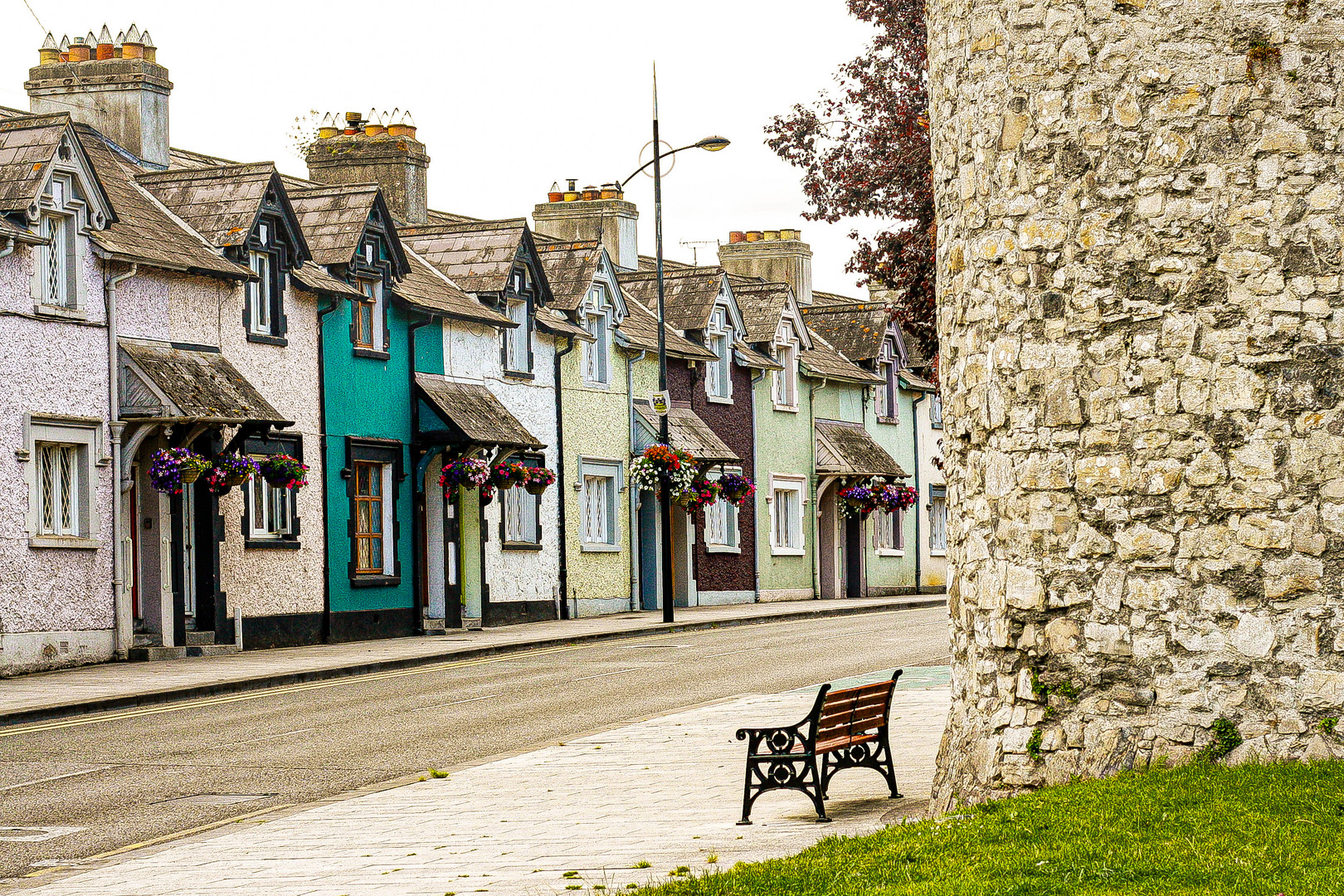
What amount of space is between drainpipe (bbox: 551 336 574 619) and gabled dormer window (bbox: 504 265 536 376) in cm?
124

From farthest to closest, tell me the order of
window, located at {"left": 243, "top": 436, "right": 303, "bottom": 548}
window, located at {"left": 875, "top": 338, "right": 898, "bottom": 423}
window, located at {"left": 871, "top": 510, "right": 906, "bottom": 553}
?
window, located at {"left": 875, "top": 338, "right": 898, "bottom": 423}
window, located at {"left": 871, "top": 510, "right": 906, "bottom": 553}
window, located at {"left": 243, "top": 436, "right": 303, "bottom": 548}

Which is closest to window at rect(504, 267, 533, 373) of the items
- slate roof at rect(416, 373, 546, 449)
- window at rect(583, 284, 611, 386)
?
slate roof at rect(416, 373, 546, 449)

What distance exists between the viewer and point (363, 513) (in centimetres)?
2995

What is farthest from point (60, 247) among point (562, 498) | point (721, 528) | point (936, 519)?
point (936, 519)

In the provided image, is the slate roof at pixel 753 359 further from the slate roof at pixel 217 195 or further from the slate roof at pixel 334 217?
the slate roof at pixel 217 195

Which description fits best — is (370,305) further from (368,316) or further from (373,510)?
(373,510)

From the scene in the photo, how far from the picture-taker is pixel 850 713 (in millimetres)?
11242

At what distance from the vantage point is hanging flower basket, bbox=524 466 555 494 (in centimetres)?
3228

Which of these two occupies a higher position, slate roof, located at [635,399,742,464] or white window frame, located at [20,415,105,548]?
slate roof, located at [635,399,742,464]

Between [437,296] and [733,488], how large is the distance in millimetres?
9367

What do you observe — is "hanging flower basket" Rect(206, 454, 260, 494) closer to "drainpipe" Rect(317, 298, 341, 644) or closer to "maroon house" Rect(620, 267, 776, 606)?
"drainpipe" Rect(317, 298, 341, 644)

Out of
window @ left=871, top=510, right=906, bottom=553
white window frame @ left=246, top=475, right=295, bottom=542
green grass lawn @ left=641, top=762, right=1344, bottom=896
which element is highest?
white window frame @ left=246, top=475, right=295, bottom=542

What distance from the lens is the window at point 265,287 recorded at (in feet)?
89.2

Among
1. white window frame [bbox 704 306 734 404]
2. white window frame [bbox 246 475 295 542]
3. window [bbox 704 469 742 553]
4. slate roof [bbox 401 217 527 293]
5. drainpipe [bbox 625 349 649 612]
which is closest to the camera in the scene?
white window frame [bbox 246 475 295 542]
